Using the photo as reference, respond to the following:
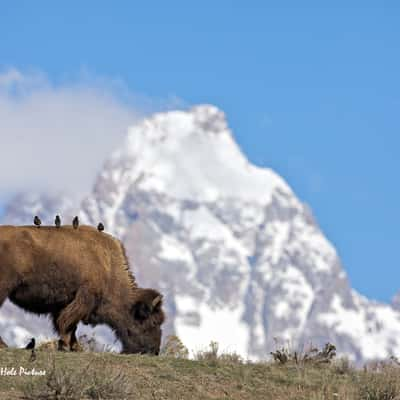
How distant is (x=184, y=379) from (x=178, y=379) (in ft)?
0.33

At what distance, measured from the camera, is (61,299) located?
2058cm

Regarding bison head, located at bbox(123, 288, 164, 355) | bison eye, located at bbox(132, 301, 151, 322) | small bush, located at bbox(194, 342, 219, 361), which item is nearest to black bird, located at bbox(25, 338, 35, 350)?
small bush, located at bbox(194, 342, 219, 361)

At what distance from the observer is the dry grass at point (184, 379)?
1537 centimetres

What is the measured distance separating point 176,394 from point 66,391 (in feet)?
5.77

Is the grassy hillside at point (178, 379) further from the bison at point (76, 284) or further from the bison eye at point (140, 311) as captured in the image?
the bison eye at point (140, 311)

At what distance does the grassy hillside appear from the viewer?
15.4 metres

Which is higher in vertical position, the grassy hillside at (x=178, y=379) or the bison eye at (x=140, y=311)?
the bison eye at (x=140, y=311)

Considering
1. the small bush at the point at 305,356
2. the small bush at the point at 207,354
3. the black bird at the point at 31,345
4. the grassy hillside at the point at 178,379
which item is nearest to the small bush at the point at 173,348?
the small bush at the point at 207,354

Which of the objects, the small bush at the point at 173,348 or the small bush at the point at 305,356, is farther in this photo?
the small bush at the point at 173,348

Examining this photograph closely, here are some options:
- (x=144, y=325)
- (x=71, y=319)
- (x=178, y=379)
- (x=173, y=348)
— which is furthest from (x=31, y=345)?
(x=173, y=348)

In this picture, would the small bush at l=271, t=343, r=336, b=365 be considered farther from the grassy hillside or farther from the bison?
the bison

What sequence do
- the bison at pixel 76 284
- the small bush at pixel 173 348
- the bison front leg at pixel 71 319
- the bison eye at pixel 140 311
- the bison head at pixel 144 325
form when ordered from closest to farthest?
the bison at pixel 76 284 < the bison front leg at pixel 71 319 < the small bush at pixel 173 348 < the bison head at pixel 144 325 < the bison eye at pixel 140 311

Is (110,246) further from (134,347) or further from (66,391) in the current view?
(66,391)

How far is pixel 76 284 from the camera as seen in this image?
20.7m
